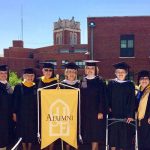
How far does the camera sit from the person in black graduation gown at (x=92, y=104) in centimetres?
724

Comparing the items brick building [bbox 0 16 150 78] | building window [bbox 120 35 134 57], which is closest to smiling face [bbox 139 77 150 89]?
brick building [bbox 0 16 150 78]

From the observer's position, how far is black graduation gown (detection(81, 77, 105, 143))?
285 inches

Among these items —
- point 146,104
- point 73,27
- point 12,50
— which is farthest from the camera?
point 73,27

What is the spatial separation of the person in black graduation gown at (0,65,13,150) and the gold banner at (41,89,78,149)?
2.57 feet

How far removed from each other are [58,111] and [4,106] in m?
1.18

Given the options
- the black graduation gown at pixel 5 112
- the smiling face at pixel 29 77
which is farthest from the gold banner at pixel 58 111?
the black graduation gown at pixel 5 112

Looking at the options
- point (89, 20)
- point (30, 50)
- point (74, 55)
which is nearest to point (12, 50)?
point (30, 50)

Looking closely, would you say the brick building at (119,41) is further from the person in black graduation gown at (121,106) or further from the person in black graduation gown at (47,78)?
the person in black graduation gown at (47,78)

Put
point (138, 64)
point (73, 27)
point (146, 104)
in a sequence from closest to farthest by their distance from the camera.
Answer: point (146, 104) < point (138, 64) < point (73, 27)

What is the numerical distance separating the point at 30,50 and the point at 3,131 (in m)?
41.1

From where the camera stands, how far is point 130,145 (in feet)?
24.1

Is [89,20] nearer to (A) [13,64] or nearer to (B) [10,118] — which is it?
(A) [13,64]

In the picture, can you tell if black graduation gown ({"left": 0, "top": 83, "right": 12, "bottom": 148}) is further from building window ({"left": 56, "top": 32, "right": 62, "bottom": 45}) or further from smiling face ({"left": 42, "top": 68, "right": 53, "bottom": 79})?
building window ({"left": 56, "top": 32, "right": 62, "bottom": 45})

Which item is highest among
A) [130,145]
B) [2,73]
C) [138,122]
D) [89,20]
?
[89,20]
